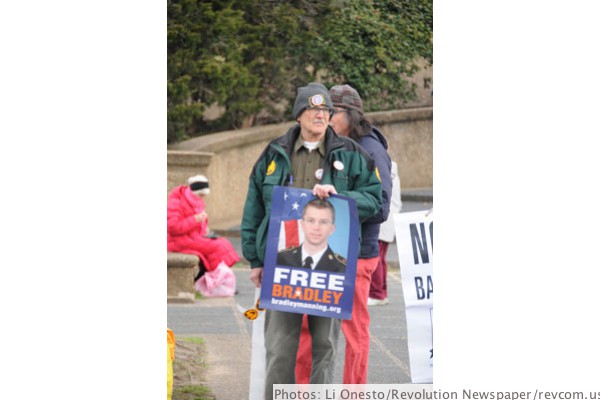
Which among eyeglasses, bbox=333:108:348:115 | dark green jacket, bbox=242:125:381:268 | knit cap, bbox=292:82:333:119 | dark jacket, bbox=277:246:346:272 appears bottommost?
dark jacket, bbox=277:246:346:272

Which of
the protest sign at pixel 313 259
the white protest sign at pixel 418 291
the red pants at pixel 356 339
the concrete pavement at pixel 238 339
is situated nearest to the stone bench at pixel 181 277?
the concrete pavement at pixel 238 339

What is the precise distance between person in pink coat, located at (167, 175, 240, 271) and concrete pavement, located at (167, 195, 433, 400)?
1.34 feet

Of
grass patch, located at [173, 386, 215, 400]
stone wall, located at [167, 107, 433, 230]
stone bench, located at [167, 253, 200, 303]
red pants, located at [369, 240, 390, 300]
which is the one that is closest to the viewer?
stone wall, located at [167, 107, 433, 230]

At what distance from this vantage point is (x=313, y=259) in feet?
17.1

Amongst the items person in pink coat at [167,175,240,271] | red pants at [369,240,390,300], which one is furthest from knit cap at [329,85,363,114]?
person in pink coat at [167,175,240,271]

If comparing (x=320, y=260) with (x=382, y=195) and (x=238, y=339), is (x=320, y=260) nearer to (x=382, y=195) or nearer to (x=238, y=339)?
(x=382, y=195)

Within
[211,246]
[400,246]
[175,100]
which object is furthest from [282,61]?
Result: [211,246]

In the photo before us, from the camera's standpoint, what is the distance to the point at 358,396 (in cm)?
545

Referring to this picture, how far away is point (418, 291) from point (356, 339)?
1.67ft

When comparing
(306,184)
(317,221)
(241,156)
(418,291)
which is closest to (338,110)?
(306,184)

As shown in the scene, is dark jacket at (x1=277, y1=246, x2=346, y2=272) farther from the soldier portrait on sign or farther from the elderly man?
the elderly man

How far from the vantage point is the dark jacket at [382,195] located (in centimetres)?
535

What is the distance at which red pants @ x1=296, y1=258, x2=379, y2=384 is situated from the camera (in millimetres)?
5301
